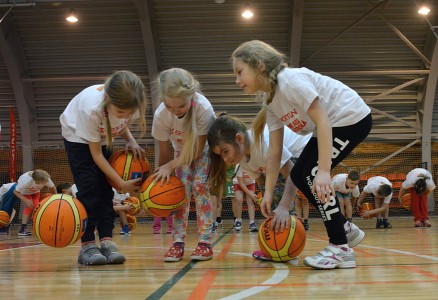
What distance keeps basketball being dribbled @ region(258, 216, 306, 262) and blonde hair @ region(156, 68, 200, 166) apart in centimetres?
72

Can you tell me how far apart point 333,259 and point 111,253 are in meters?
1.50

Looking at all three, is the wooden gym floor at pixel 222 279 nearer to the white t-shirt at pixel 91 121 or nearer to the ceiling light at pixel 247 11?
the white t-shirt at pixel 91 121

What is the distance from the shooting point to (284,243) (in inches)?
132

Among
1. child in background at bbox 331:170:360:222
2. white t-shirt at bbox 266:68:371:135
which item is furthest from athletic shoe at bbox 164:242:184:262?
child in background at bbox 331:170:360:222

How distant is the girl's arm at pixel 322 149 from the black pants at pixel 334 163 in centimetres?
28

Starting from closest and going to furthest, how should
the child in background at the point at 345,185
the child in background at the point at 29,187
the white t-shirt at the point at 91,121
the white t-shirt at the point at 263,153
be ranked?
1. the white t-shirt at the point at 91,121
2. the white t-shirt at the point at 263,153
3. the child in background at the point at 345,185
4. the child in background at the point at 29,187

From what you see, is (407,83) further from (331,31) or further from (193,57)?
(193,57)

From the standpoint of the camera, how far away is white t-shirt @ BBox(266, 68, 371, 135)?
9.84 feet

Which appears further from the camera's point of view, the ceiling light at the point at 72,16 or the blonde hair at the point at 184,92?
the ceiling light at the point at 72,16

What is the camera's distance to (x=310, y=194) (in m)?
3.21

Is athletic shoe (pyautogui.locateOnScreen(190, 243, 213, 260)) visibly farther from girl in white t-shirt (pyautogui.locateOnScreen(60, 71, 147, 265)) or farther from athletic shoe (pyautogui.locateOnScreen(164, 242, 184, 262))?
girl in white t-shirt (pyautogui.locateOnScreen(60, 71, 147, 265))

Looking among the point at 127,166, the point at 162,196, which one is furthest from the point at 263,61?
the point at 127,166

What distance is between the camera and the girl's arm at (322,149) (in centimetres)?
275

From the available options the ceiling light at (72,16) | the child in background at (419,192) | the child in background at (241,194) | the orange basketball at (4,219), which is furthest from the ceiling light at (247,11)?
the orange basketball at (4,219)
